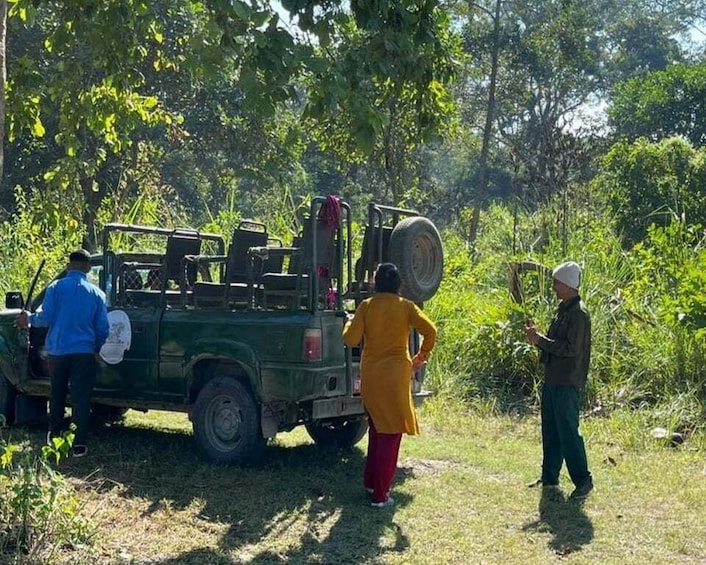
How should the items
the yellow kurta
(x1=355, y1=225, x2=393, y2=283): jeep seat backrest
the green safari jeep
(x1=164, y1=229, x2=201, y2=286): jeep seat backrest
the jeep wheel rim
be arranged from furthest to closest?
1. (x1=164, y1=229, x2=201, y2=286): jeep seat backrest
2. (x1=355, y1=225, x2=393, y2=283): jeep seat backrest
3. the jeep wheel rim
4. the green safari jeep
5. the yellow kurta

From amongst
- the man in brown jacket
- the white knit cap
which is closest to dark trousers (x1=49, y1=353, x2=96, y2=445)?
the man in brown jacket

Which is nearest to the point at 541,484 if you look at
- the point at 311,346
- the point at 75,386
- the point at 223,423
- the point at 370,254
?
the point at 311,346

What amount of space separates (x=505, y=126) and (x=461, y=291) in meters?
26.3

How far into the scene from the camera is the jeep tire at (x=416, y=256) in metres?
7.32

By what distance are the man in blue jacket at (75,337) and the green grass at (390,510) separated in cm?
42

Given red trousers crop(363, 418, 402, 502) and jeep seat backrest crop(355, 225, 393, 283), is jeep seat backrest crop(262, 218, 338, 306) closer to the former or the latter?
jeep seat backrest crop(355, 225, 393, 283)

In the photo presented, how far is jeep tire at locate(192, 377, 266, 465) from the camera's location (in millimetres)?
7137

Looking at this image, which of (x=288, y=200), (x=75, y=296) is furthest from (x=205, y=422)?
(x=288, y=200)

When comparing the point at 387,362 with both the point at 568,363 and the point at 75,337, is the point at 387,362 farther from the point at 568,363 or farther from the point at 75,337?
the point at 75,337

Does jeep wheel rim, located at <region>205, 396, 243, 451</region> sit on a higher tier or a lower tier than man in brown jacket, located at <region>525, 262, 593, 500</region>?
lower

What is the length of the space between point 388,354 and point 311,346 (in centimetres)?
77

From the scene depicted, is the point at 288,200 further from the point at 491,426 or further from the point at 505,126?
the point at 505,126

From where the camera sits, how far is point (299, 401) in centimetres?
689

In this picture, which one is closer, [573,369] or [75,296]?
[573,369]
